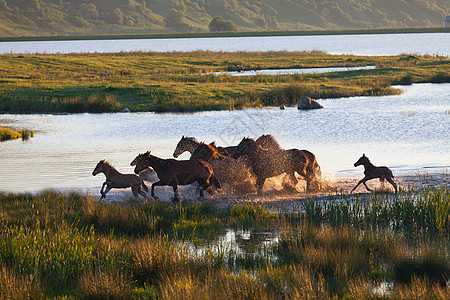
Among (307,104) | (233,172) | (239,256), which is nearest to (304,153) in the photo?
(233,172)

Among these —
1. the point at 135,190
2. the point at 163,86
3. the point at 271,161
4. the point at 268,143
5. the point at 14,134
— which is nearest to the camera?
the point at 135,190

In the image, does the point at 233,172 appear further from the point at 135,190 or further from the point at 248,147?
the point at 135,190

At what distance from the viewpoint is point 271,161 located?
639 inches

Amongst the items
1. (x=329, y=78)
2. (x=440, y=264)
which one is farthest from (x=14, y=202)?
(x=329, y=78)

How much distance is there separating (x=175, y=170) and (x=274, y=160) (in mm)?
2947

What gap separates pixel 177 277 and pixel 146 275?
0.54 meters

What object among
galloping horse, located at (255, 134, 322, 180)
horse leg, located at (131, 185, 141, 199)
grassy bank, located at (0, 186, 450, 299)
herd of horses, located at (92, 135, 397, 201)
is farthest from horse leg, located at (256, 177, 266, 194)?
horse leg, located at (131, 185, 141, 199)

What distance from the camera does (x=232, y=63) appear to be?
262 feet

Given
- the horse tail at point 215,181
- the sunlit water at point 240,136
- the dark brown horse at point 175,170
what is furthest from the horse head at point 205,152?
the sunlit water at point 240,136

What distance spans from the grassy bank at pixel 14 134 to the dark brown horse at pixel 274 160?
15762mm

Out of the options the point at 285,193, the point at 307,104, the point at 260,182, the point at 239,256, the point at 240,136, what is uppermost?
the point at 307,104

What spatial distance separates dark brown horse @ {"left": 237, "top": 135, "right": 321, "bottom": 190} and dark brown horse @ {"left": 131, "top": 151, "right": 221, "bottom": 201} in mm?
1675

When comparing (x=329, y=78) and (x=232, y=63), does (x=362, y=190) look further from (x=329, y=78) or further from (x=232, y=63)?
(x=232, y=63)

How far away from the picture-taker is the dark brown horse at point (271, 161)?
16.2 metres
